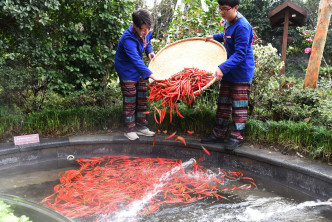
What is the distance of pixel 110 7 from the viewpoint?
15.3 ft

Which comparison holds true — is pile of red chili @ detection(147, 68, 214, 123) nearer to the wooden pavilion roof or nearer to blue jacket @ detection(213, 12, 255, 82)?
blue jacket @ detection(213, 12, 255, 82)

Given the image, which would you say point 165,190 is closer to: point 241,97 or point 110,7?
point 241,97

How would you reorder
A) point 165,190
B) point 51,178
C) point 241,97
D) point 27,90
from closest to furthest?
point 165,190, point 51,178, point 241,97, point 27,90

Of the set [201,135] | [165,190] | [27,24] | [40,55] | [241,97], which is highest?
[27,24]

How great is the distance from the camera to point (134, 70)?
12.4ft

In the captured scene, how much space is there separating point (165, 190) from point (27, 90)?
9.40 ft

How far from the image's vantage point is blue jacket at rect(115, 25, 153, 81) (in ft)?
11.4

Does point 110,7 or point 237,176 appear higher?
point 110,7

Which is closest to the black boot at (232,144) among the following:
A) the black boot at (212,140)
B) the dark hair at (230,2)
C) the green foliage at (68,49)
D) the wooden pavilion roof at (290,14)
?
the black boot at (212,140)

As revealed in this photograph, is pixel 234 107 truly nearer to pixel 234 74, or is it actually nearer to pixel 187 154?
pixel 234 74

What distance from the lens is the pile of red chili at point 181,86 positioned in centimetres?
293

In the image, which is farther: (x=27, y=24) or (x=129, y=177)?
(x=27, y=24)

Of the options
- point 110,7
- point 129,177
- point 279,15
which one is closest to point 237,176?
point 129,177

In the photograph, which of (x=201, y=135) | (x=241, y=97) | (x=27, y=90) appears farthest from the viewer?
(x=27, y=90)
